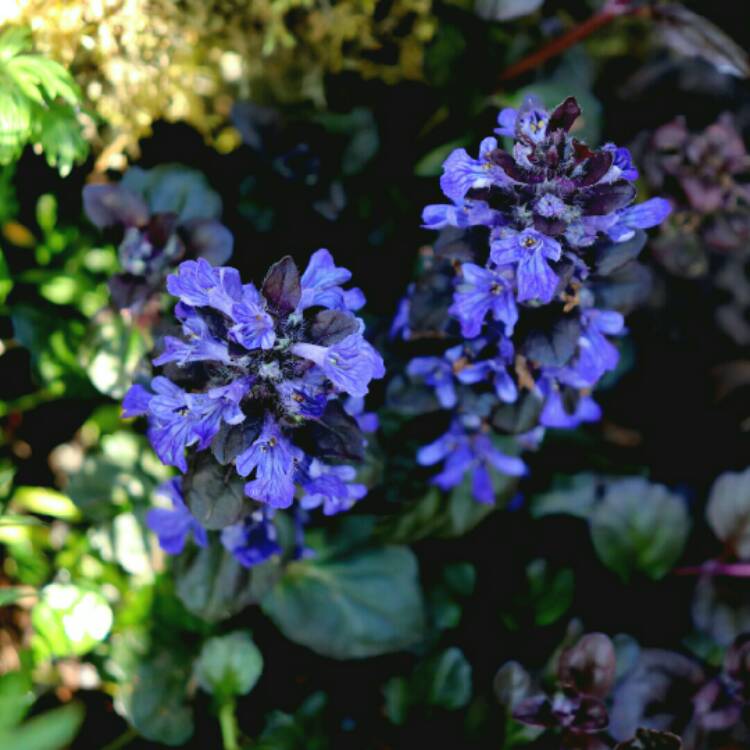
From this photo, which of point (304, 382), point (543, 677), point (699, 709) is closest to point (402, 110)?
point (304, 382)

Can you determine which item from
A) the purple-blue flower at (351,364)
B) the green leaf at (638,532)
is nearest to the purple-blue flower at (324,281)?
the purple-blue flower at (351,364)

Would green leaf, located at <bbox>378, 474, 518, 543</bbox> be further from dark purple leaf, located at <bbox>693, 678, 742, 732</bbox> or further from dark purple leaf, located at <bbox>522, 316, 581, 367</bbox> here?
dark purple leaf, located at <bbox>693, 678, 742, 732</bbox>

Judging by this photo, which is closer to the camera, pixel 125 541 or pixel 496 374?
pixel 496 374

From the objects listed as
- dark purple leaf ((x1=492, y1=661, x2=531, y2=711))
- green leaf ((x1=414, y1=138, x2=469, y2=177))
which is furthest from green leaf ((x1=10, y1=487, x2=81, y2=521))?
green leaf ((x1=414, y1=138, x2=469, y2=177))

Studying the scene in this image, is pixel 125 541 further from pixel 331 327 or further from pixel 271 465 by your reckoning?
pixel 331 327

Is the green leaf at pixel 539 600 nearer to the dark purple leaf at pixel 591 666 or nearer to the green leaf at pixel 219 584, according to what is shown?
the dark purple leaf at pixel 591 666

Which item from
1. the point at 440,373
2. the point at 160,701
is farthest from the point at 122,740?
the point at 440,373

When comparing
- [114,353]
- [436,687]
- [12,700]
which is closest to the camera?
[12,700]

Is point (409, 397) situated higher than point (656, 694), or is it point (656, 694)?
point (409, 397)
